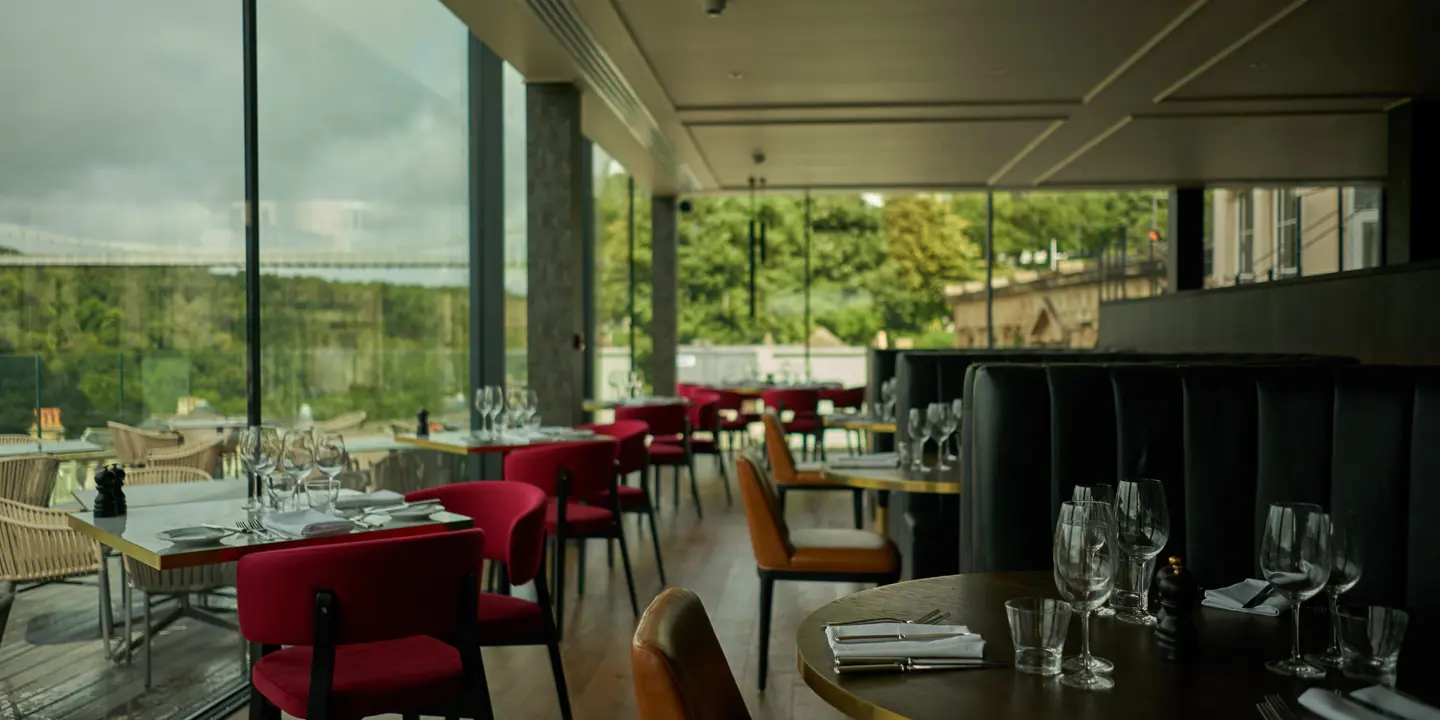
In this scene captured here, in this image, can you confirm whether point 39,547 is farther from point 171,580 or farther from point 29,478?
point 171,580

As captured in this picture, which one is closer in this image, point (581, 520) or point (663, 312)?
point (581, 520)

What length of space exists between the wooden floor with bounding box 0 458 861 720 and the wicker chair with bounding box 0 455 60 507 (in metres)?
0.29

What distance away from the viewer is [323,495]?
320cm

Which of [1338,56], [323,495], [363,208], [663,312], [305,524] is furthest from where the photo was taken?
[663,312]

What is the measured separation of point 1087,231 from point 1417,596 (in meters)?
16.7

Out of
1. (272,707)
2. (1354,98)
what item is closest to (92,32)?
(272,707)

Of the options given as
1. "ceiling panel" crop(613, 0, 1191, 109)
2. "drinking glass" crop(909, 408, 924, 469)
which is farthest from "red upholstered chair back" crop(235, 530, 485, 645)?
"ceiling panel" crop(613, 0, 1191, 109)

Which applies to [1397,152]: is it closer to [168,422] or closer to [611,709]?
[611,709]

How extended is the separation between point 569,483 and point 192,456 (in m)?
1.48

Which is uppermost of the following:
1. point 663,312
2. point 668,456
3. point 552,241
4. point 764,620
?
point 552,241

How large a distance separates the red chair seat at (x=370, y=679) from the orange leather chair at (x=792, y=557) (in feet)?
4.76

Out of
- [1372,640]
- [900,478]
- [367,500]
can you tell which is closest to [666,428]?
[900,478]

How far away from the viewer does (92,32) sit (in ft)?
11.7

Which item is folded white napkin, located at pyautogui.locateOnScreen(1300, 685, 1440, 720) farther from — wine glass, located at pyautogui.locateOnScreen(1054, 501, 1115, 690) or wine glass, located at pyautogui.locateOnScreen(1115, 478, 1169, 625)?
wine glass, located at pyautogui.locateOnScreen(1115, 478, 1169, 625)
